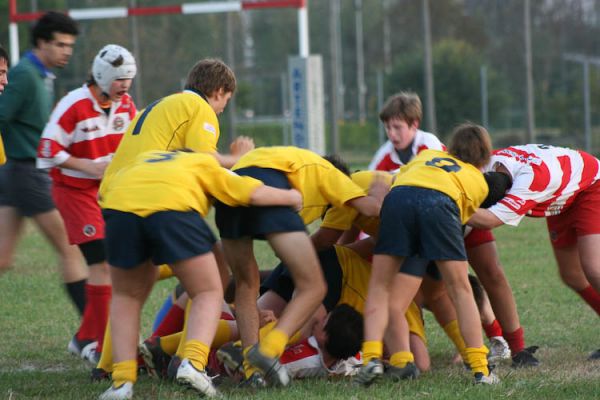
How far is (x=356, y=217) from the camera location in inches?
222

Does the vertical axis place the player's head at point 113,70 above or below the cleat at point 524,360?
above

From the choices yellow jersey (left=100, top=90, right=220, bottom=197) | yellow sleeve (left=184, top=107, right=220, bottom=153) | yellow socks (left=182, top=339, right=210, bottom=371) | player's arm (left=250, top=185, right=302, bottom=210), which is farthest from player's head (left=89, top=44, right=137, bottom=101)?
yellow socks (left=182, top=339, right=210, bottom=371)

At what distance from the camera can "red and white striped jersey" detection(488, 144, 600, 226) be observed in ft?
17.3

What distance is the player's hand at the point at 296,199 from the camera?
493cm

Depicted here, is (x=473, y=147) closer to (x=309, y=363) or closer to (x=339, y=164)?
(x=339, y=164)

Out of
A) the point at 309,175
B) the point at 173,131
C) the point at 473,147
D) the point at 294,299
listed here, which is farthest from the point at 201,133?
the point at 473,147

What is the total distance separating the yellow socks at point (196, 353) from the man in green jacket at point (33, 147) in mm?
1795

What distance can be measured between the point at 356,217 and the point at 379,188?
1.07ft

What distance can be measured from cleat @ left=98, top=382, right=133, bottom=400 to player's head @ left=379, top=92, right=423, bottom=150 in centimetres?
298

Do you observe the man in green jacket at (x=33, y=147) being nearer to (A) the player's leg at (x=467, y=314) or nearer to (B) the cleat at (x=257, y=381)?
(B) the cleat at (x=257, y=381)

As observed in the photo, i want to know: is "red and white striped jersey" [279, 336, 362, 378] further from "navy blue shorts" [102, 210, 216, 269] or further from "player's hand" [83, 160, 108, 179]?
"player's hand" [83, 160, 108, 179]

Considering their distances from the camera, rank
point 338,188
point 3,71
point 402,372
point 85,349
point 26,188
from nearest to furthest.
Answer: point 402,372, point 338,188, point 85,349, point 26,188, point 3,71

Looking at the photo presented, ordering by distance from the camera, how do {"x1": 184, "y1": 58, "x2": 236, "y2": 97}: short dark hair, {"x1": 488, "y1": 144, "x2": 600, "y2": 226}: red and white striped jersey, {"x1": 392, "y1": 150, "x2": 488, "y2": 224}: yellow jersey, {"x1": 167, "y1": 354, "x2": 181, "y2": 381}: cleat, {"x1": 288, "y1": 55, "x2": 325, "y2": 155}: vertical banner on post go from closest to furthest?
{"x1": 167, "y1": 354, "x2": 181, "y2": 381}: cleat
{"x1": 392, "y1": 150, "x2": 488, "y2": 224}: yellow jersey
{"x1": 488, "y1": 144, "x2": 600, "y2": 226}: red and white striped jersey
{"x1": 184, "y1": 58, "x2": 236, "y2": 97}: short dark hair
{"x1": 288, "y1": 55, "x2": 325, "y2": 155}: vertical banner on post

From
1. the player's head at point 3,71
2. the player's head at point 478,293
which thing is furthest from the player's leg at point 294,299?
the player's head at point 3,71
